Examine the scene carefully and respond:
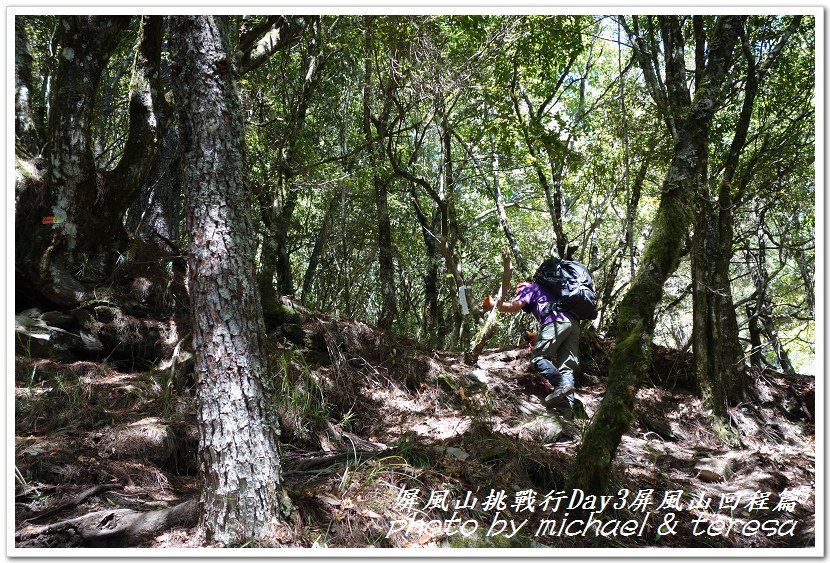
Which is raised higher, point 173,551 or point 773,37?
point 773,37

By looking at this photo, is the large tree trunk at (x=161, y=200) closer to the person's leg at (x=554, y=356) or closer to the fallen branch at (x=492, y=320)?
the fallen branch at (x=492, y=320)

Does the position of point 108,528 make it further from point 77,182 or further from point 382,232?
point 382,232

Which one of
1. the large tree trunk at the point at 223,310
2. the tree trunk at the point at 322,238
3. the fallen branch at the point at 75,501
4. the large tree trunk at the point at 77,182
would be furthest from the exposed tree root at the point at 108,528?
the tree trunk at the point at 322,238

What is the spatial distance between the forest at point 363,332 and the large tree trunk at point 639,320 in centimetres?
2

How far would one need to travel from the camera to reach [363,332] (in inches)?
282

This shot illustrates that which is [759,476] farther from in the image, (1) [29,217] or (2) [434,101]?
(1) [29,217]

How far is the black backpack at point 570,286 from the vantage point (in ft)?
20.7

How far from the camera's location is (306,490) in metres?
3.78

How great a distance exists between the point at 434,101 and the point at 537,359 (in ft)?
12.7

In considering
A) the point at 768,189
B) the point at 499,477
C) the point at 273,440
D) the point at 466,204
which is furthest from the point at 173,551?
the point at 466,204

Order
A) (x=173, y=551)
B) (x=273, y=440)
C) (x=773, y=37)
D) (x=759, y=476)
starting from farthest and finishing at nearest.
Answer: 1. (x=773, y=37)
2. (x=759, y=476)
3. (x=273, y=440)
4. (x=173, y=551)

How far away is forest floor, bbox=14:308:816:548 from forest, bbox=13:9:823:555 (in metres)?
0.03

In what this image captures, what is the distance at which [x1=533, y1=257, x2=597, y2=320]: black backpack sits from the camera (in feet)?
20.7

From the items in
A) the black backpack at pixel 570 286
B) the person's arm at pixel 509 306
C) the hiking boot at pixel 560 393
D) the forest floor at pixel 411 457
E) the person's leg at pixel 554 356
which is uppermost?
the black backpack at pixel 570 286
